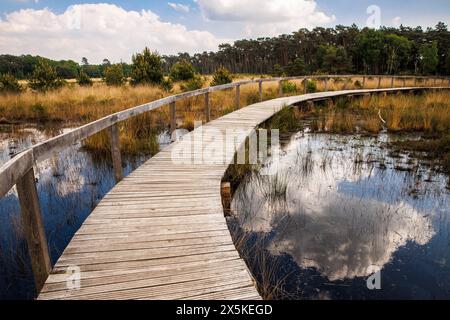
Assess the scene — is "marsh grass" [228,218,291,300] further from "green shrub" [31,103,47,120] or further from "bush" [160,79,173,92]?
"bush" [160,79,173,92]

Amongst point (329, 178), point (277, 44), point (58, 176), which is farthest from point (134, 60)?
point (277, 44)

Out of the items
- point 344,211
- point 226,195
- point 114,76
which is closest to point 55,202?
point 226,195

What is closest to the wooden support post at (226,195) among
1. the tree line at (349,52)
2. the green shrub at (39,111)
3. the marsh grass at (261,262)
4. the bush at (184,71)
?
the marsh grass at (261,262)

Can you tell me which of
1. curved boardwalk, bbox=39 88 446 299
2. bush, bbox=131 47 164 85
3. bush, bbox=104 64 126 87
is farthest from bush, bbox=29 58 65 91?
curved boardwalk, bbox=39 88 446 299

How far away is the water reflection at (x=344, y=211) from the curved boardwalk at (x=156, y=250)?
100 cm

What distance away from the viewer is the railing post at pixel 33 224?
79.4 inches

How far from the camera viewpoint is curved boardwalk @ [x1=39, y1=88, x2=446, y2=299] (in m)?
2.07

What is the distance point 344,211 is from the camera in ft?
14.6

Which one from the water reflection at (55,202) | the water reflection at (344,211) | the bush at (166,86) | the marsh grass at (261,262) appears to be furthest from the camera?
the bush at (166,86)

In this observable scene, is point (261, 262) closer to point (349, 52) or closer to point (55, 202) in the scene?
point (55, 202)

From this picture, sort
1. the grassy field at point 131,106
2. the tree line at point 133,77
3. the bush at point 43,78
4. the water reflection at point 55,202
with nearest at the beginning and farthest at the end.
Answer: the water reflection at point 55,202
the grassy field at point 131,106
the tree line at point 133,77
the bush at point 43,78

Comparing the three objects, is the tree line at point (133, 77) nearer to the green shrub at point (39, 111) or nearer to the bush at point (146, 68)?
the bush at point (146, 68)

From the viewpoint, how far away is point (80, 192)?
5129 mm
